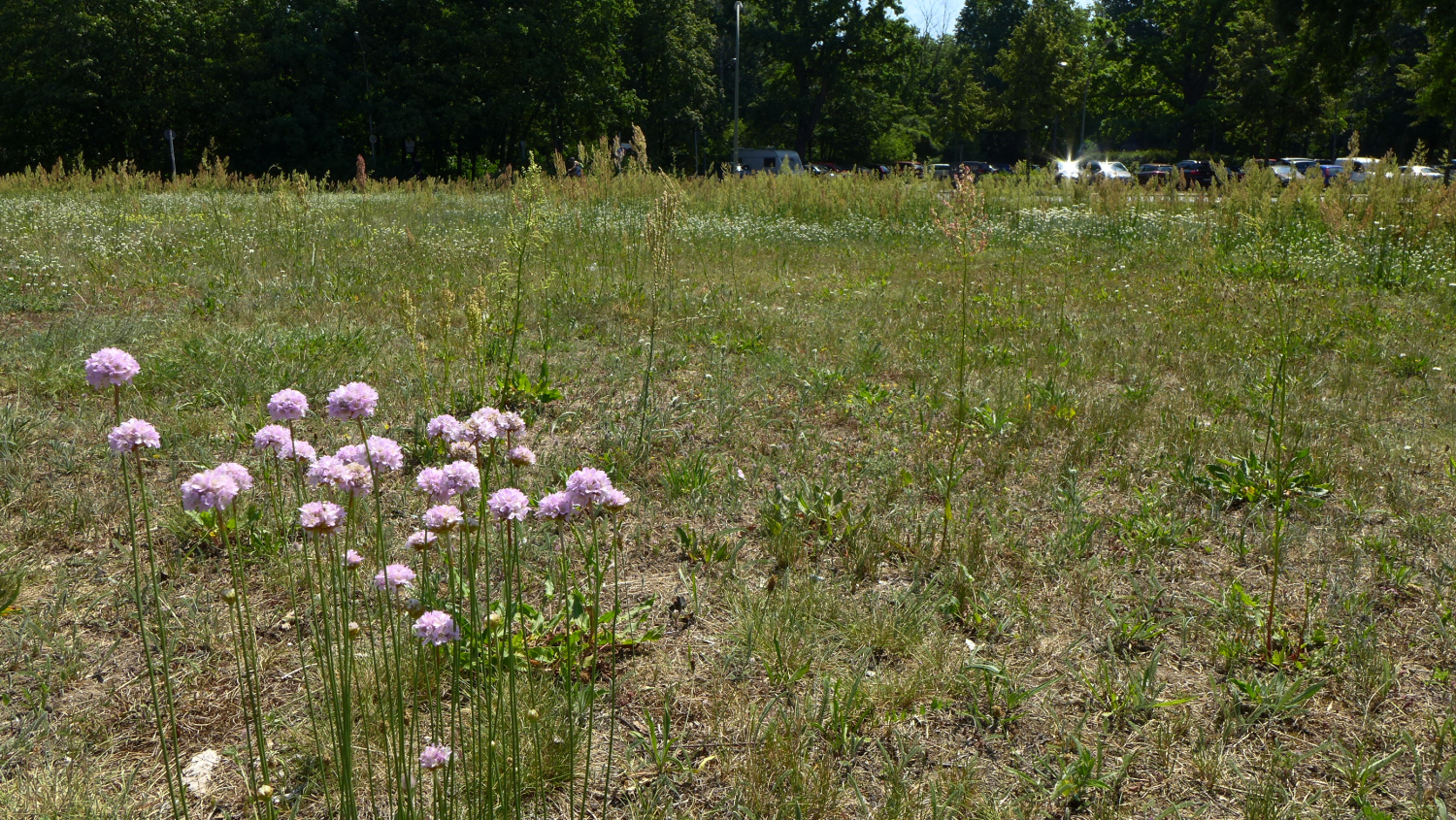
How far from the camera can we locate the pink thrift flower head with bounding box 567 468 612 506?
155cm

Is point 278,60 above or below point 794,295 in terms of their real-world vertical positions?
above

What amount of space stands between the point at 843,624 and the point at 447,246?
23.9 ft

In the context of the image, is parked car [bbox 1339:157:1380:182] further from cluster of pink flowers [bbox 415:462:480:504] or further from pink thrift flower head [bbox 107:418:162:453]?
pink thrift flower head [bbox 107:418:162:453]

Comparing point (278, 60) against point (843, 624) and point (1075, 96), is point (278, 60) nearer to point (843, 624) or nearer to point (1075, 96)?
point (1075, 96)

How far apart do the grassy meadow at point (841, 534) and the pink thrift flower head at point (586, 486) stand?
51 centimetres

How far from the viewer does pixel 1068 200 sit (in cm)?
1396

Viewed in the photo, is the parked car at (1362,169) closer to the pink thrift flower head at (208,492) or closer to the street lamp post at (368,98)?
the pink thrift flower head at (208,492)

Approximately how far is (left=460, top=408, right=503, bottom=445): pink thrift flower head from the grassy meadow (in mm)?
458

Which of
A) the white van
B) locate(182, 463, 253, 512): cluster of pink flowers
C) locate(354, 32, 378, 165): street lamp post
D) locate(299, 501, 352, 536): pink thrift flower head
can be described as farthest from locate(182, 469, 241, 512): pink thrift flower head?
the white van

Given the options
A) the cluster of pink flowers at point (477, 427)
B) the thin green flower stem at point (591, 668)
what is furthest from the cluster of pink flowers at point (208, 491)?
the thin green flower stem at point (591, 668)

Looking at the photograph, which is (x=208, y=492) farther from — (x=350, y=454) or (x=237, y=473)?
(x=350, y=454)

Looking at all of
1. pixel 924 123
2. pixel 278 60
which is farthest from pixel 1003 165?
pixel 278 60

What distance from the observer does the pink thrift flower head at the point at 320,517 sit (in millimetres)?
1438

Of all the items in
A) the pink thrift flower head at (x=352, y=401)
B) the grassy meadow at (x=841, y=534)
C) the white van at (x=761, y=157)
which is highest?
the white van at (x=761, y=157)
